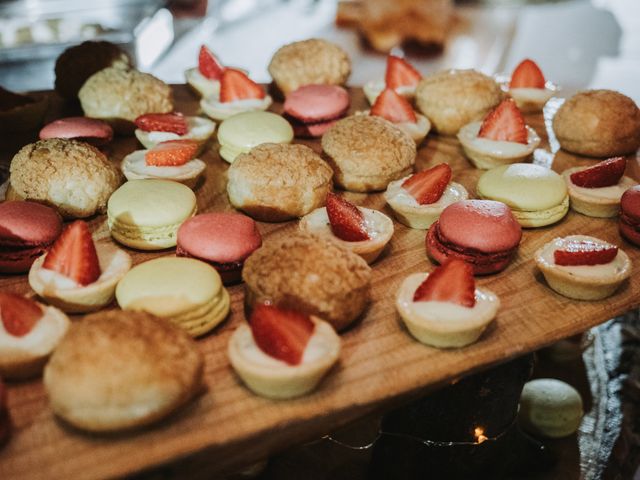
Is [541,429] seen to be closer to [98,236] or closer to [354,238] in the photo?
[354,238]

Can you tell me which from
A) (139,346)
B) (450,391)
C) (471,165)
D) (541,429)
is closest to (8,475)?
(139,346)

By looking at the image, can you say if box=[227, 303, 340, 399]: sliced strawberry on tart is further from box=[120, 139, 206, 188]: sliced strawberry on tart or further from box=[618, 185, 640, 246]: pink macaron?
box=[618, 185, 640, 246]: pink macaron

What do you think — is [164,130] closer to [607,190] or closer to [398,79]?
[398,79]

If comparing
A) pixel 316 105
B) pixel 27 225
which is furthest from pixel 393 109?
pixel 27 225

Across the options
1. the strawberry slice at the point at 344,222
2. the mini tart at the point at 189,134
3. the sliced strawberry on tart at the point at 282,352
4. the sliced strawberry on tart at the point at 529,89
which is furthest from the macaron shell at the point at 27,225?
the sliced strawberry on tart at the point at 529,89

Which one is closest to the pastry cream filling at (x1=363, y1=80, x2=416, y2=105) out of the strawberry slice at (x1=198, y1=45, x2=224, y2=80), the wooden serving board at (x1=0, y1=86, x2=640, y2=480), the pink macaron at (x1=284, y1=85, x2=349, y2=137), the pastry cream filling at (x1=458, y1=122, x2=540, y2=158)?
the pink macaron at (x1=284, y1=85, x2=349, y2=137)
